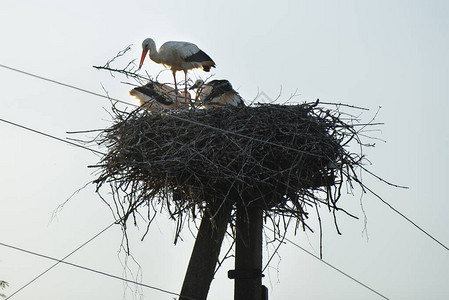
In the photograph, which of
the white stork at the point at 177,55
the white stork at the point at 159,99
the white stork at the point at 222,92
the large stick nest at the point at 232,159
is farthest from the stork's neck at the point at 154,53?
the large stick nest at the point at 232,159

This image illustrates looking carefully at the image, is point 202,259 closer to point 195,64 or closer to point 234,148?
point 234,148

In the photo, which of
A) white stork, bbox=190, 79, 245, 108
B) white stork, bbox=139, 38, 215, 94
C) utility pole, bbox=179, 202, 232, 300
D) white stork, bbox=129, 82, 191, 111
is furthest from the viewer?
white stork, bbox=139, 38, 215, 94

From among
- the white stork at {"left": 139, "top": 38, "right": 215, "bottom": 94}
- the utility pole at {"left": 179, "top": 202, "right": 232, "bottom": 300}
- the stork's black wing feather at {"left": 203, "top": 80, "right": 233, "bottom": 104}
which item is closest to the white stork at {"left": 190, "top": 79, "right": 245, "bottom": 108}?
the stork's black wing feather at {"left": 203, "top": 80, "right": 233, "bottom": 104}

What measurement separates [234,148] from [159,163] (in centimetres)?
49

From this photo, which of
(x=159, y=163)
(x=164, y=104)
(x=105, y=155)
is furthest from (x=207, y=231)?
(x=164, y=104)

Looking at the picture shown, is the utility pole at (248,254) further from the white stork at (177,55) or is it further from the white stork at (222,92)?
the white stork at (177,55)

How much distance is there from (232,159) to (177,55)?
13.6ft

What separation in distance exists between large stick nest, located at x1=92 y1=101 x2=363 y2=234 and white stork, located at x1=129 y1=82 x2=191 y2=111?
0.38 meters

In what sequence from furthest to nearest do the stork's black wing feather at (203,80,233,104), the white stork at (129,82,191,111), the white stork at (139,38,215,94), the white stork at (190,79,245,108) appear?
the white stork at (139,38,215,94) → the white stork at (190,79,245,108) → the stork's black wing feather at (203,80,233,104) → the white stork at (129,82,191,111)

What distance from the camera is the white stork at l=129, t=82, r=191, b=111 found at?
6006 mm

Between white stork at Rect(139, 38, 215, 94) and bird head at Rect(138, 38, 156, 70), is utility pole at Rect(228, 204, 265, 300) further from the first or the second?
bird head at Rect(138, 38, 156, 70)

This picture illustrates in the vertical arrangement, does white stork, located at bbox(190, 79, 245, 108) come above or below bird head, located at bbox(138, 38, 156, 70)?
below

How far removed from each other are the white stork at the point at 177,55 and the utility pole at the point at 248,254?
419 cm

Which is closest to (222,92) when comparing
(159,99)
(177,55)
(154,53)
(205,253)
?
(159,99)
